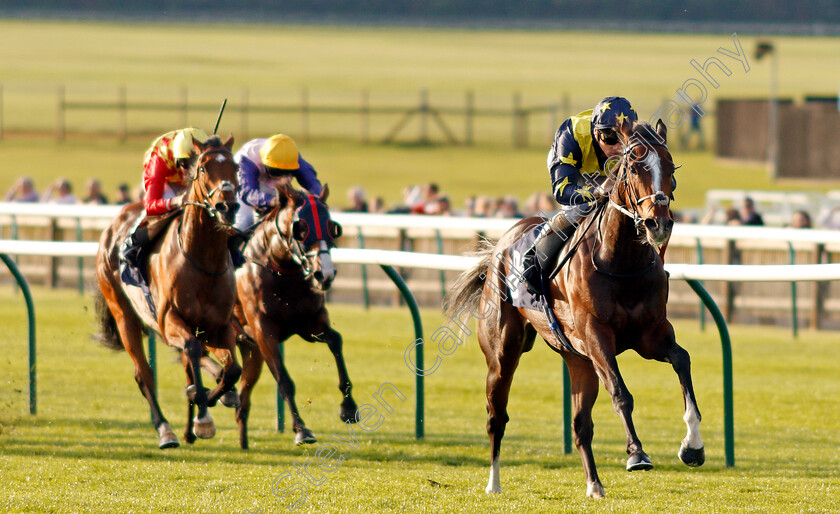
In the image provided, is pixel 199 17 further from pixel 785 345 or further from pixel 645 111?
pixel 785 345

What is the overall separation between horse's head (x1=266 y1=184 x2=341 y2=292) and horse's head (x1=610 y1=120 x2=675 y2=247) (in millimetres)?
1561

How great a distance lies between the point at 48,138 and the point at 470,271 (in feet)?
101

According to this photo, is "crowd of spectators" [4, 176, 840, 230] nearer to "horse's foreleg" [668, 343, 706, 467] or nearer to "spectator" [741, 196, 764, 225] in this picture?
"spectator" [741, 196, 764, 225]

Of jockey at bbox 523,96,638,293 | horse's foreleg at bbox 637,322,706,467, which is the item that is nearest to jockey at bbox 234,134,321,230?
jockey at bbox 523,96,638,293

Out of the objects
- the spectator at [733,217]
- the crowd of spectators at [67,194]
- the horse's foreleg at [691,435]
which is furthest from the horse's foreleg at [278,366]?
the crowd of spectators at [67,194]

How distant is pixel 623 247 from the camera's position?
15.1 feet

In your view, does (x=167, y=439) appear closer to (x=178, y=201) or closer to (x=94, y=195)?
(x=178, y=201)

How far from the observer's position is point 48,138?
3450cm

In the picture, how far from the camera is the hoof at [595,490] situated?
4.94 m

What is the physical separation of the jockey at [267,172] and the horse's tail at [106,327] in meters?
0.99

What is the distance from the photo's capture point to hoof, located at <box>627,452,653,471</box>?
4312mm

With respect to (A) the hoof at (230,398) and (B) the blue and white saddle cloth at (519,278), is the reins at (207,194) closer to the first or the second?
(A) the hoof at (230,398)

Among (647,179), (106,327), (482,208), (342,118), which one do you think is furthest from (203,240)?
(342,118)

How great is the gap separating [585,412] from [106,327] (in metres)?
3.04
